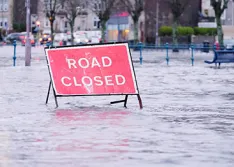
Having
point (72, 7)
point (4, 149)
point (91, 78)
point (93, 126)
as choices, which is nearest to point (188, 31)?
point (72, 7)

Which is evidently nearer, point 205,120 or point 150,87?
point 205,120

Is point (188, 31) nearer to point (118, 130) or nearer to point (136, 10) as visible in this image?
point (136, 10)

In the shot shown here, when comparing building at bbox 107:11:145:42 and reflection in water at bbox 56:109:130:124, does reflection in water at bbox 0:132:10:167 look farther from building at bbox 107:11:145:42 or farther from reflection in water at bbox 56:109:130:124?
building at bbox 107:11:145:42

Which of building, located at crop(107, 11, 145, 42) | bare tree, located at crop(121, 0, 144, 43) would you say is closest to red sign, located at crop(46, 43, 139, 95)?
Answer: bare tree, located at crop(121, 0, 144, 43)

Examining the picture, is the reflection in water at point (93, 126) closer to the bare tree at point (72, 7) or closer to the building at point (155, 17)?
the building at point (155, 17)

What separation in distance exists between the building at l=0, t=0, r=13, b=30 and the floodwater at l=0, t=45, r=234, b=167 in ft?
329

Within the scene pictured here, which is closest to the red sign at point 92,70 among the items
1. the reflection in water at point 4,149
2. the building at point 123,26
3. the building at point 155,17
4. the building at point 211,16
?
the reflection in water at point 4,149

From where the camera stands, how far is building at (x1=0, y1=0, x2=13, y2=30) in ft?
398

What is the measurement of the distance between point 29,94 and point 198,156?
10.9 meters

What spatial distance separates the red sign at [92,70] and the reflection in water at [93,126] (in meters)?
0.82

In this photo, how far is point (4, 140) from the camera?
39.7ft

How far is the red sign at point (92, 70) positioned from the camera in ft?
56.7

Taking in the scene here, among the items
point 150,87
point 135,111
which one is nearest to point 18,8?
point 150,87

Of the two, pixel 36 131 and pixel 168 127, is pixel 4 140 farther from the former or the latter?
pixel 168 127
